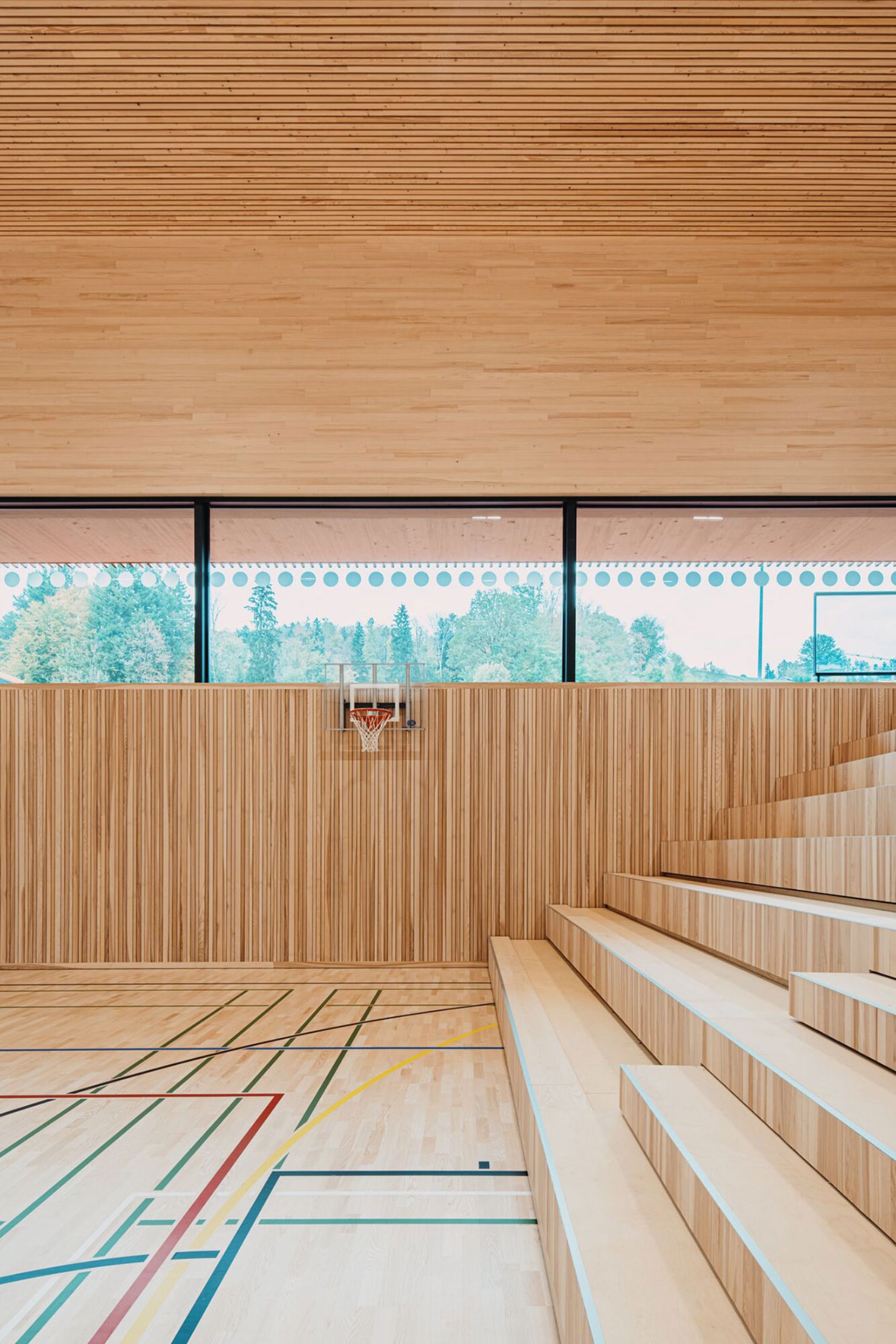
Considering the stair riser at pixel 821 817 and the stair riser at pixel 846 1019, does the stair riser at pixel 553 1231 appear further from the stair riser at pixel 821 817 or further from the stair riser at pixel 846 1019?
the stair riser at pixel 821 817

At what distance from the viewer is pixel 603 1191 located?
1832mm

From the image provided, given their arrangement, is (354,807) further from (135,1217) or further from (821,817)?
(135,1217)

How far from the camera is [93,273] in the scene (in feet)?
16.7

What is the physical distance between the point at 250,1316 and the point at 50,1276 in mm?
462

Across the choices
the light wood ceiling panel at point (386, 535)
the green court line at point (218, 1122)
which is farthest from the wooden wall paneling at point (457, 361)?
the green court line at point (218, 1122)

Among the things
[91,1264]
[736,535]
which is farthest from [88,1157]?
[736,535]

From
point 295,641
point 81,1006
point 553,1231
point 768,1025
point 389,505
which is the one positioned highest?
point 389,505

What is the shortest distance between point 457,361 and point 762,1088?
4.21 meters

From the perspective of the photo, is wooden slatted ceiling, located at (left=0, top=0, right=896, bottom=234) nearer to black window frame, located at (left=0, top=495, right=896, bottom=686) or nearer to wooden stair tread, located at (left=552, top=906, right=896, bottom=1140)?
black window frame, located at (left=0, top=495, right=896, bottom=686)

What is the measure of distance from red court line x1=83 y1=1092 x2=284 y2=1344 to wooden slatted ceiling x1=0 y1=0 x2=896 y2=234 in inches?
157

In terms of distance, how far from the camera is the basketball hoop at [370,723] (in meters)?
5.32

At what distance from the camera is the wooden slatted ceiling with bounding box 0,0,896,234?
3678 mm

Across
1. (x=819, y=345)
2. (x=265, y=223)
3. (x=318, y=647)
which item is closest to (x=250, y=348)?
(x=265, y=223)

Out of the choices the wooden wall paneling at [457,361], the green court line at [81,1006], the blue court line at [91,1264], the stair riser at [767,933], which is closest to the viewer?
the blue court line at [91,1264]
